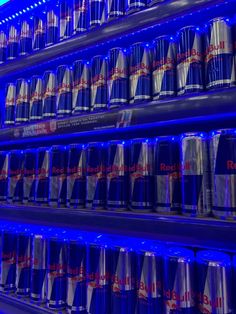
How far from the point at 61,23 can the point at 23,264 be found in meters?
0.96

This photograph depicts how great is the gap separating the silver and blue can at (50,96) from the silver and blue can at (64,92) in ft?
0.14

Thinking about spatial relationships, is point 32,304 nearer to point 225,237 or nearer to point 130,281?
point 130,281

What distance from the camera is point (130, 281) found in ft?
2.94

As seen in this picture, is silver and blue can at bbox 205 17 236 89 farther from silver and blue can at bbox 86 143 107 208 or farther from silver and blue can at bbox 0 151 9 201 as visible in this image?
silver and blue can at bbox 0 151 9 201

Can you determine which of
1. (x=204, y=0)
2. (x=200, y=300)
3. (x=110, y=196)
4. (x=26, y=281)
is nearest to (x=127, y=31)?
(x=204, y=0)

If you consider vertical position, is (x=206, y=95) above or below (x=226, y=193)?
above

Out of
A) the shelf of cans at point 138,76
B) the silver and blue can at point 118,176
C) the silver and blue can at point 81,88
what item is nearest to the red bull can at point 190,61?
the shelf of cans at point 138,76

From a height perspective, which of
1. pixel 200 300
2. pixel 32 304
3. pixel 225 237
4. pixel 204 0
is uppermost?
pixel 204 0

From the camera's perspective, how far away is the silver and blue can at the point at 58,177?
113cm

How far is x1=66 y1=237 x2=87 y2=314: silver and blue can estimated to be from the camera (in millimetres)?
997

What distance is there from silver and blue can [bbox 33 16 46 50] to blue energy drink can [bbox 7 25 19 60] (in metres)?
0.12

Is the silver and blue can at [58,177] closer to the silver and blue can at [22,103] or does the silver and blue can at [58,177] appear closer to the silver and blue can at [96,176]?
the silver and blue can at [96,176]

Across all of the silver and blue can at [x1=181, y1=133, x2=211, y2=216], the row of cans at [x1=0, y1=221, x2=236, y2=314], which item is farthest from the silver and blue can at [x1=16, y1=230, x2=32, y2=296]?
the silver and blue can at [x1=181, y1=133, x2=211, y2=216]

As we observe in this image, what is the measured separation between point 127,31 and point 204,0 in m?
0.25
